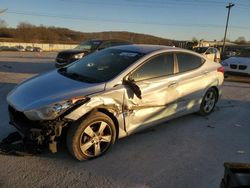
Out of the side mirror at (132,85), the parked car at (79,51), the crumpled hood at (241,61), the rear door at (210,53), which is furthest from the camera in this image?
the rear door at (210,53)

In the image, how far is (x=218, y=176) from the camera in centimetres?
362

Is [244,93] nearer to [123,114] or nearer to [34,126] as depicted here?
[123,114]

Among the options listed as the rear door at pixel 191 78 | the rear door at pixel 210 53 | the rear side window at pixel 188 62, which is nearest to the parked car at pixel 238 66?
the rear door at pixel 191 78

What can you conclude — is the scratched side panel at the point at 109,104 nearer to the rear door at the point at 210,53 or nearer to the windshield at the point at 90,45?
the windshield at the point at 90,45

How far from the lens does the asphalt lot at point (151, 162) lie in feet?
11.2

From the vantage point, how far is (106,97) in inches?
156

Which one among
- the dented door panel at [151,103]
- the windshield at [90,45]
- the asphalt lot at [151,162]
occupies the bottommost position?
the asphalt lot at [151,162]

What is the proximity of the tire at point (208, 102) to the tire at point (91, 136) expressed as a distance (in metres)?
2.73

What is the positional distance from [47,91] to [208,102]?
377 cm

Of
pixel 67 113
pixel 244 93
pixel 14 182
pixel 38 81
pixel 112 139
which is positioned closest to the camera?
pixel 14 182

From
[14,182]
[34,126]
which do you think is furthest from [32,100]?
[14,182]

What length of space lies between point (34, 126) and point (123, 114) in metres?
1.29

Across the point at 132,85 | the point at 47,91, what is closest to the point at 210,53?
the point at 132,85

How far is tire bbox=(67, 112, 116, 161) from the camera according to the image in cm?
367
